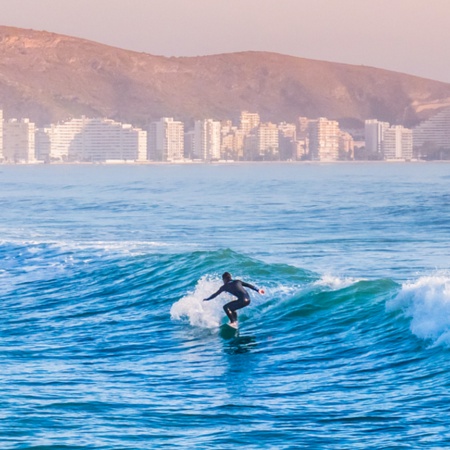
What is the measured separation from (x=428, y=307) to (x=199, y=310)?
4.60 meters

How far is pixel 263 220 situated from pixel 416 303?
3468cm

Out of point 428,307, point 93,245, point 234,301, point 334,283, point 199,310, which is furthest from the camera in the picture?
point 93,245

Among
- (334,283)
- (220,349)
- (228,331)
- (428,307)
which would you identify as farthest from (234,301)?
(334,283)

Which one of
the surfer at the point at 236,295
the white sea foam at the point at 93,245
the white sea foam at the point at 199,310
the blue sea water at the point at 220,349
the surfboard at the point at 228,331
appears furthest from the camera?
the white sea foam at the point at 93,245

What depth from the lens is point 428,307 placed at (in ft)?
56.8

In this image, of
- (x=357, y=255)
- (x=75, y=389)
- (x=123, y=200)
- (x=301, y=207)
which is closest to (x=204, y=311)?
(x=75, y=389)

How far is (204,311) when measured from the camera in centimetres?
1994

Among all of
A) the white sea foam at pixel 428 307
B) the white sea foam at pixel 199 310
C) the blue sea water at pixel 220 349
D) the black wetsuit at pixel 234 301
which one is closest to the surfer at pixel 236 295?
the black wetsuit at pixel 234 301

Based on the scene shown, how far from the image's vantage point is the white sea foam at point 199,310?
19516 millimetres

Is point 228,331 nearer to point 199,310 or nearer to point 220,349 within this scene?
point 199,310

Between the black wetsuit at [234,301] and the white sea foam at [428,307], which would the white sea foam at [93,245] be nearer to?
the black wetsuit at [234,301]

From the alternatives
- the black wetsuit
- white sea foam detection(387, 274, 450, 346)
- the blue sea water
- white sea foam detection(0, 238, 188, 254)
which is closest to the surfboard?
the blue sea water

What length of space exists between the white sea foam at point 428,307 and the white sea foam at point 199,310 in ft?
10.1

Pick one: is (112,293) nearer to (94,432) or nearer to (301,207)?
(94,432)
